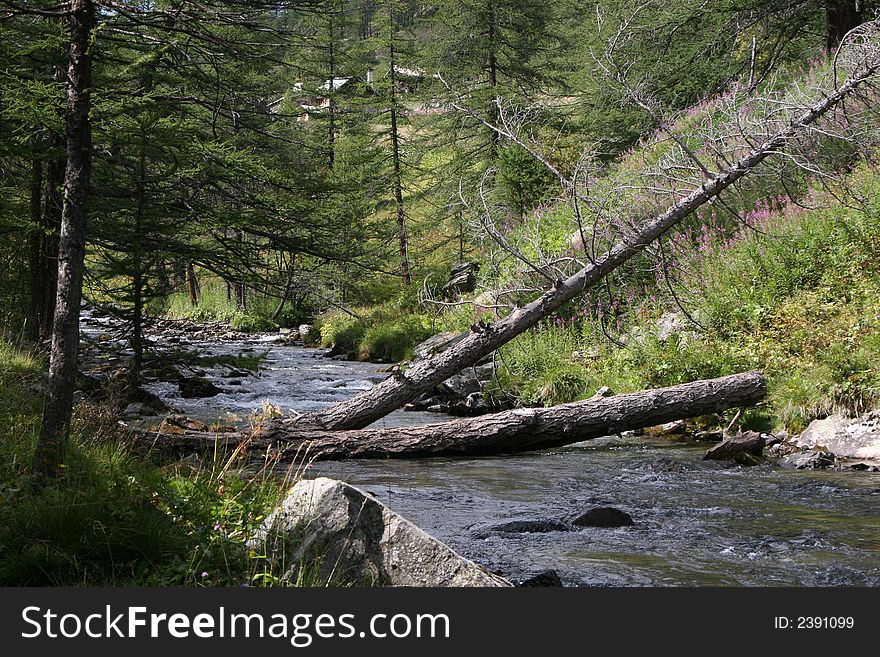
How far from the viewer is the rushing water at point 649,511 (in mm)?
5543

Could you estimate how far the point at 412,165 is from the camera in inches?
1123

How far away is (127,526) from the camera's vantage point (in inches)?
166

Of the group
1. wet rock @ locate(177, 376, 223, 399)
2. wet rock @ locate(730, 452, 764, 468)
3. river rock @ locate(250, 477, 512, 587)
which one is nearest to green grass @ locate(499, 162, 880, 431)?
wet rock @ locate(730, 452, 764, 468)

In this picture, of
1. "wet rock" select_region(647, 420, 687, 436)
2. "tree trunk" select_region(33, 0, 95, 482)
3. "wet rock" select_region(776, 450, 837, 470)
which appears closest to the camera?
"tree trunk" select_region(33, 0, 95, 482)

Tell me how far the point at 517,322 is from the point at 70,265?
5390mm

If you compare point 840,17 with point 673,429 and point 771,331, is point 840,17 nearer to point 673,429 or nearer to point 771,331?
point 771,331

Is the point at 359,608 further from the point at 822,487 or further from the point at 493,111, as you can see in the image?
the point at 493,111

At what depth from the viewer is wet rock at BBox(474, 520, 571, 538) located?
21.5ft

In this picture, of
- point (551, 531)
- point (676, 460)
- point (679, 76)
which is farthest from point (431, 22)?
point (551, 531)

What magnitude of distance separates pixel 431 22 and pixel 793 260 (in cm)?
2005

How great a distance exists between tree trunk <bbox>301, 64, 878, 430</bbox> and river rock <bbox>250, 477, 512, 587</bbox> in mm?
4473

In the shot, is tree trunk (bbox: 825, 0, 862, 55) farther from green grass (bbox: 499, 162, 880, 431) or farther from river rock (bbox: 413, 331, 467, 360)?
river rock (bbox: 413, 331, 467, 360)

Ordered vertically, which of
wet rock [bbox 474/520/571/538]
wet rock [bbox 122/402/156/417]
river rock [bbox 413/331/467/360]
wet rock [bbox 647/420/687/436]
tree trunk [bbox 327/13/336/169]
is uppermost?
tree trunk [bbox 327/13/336/169]

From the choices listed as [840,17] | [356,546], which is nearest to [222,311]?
[840,17]
